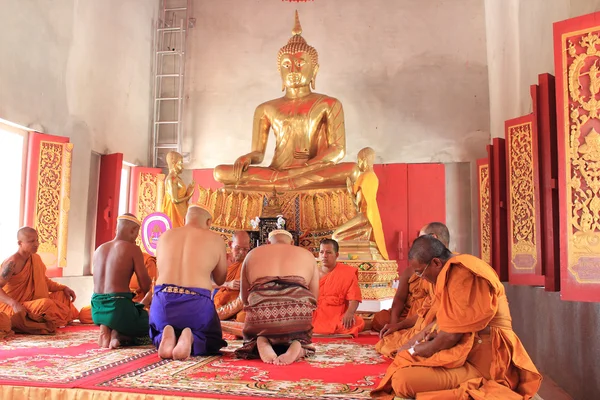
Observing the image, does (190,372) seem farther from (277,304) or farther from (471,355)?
(471,355)

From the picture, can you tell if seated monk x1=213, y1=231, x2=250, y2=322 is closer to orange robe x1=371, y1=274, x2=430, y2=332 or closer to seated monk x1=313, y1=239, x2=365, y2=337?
seated monk x1=313, y1=239, x2=365, y2=337

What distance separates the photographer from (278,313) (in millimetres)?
3658

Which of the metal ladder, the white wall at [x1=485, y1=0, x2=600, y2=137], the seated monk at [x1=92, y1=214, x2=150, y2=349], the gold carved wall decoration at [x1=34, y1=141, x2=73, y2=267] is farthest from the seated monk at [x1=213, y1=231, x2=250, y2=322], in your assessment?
the metal ladder

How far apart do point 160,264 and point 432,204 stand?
19.2ft

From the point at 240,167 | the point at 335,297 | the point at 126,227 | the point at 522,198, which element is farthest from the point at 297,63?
the point at 126,227

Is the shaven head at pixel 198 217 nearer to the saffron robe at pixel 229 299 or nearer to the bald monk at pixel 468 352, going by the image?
the saffron robe at pixel 229 299

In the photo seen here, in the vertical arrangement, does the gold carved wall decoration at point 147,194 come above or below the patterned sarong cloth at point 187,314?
above

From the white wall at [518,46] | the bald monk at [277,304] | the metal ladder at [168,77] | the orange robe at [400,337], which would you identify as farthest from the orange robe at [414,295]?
the metal ladder at [168,77]

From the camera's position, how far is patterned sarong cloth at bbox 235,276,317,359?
3.66m

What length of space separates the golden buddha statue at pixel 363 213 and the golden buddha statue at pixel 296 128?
461mm

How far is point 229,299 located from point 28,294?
1.74m

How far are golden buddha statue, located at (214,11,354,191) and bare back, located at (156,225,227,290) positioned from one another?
363cm

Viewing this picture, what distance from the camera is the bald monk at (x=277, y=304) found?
366 cm

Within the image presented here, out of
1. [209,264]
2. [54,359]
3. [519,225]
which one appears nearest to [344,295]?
[209,264]
